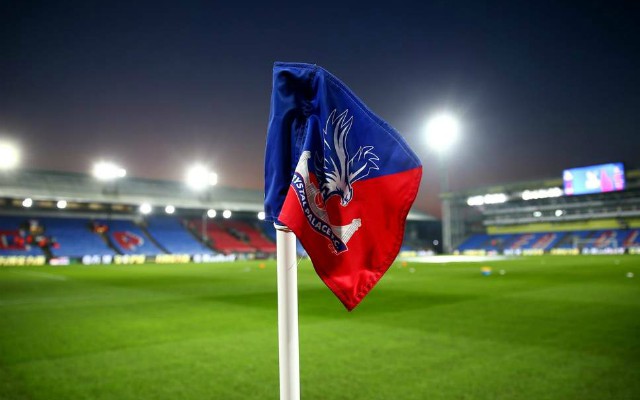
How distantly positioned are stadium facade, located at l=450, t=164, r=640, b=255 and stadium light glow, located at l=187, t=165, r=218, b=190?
1356 inches

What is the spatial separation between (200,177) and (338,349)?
147 ft

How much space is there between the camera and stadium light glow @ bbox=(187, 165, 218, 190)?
161 feet

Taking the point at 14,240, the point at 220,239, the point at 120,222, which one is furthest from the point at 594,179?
the point at 14,240

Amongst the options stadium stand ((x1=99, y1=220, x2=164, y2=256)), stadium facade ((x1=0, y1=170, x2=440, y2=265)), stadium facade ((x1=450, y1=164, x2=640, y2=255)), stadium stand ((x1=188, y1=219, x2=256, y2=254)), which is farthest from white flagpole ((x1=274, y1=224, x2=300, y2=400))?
stadium facade ((x1=450, y1=164, x2=640, y2=255))

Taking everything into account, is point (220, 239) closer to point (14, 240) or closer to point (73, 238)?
point (73, 238)

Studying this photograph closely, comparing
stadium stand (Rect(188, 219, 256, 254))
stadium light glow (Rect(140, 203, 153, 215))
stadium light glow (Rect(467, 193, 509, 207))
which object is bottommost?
stadium stand (Rect(188, 219, 256, 254))

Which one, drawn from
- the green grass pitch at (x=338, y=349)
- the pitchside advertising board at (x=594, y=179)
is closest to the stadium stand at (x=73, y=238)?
the green grass pitch at (x=338, y=349)

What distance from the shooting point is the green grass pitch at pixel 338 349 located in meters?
4.80

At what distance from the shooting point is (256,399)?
4.51 meters

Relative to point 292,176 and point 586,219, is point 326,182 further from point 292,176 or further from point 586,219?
point 586,219

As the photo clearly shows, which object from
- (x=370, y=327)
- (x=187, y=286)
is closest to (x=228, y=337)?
(x=370, y=327)

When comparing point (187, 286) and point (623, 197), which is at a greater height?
point (623, 197)

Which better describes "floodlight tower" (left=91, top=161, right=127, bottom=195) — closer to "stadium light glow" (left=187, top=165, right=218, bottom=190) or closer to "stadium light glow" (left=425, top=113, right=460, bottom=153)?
"stadium light glow" (left=187, top=165, right=218, bottom=190)

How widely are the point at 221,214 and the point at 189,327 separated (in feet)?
162
